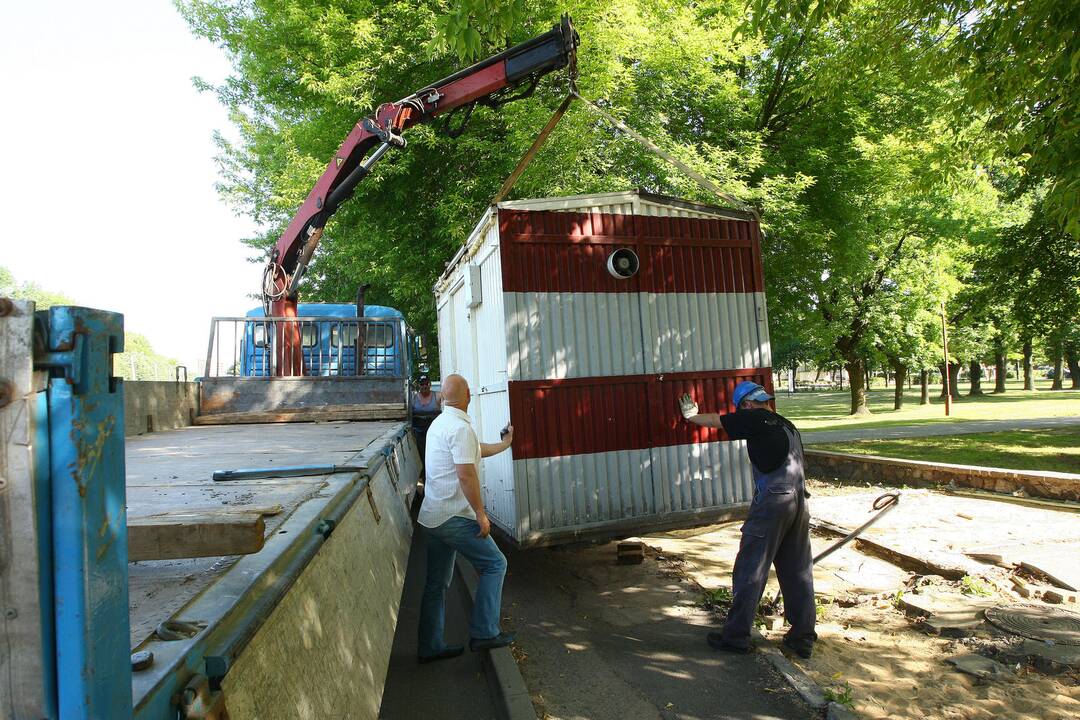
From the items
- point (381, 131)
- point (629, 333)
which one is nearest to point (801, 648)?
point (629, 333)

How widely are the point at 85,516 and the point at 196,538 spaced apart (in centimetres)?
70

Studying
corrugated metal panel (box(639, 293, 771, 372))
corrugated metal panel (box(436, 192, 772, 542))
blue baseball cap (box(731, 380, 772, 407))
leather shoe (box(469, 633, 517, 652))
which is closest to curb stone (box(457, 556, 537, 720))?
leather shoe (box(469, 633, 517, 652))

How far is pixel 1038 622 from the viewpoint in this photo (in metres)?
4.48

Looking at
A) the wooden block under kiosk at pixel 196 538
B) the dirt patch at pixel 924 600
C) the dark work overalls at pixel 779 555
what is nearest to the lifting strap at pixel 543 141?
the dark work overalls at pixel 779 555

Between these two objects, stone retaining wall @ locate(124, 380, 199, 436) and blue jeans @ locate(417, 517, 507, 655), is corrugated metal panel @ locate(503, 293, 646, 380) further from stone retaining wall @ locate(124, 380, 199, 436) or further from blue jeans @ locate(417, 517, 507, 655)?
stone retaining wall @ locate(124, 380, 199, 436)

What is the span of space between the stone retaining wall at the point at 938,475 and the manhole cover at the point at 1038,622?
4202 millimetres

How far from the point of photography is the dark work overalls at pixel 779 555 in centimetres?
437

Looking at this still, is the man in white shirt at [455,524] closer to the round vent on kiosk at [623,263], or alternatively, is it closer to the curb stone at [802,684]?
the curb stone at [802,684]

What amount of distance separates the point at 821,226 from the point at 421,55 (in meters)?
8.43

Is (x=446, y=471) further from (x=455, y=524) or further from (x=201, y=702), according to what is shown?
(x=201, y=702)

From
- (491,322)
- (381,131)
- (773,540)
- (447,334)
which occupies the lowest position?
(773,540)

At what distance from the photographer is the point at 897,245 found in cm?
2008

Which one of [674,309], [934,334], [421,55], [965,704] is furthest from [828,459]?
[934,334]

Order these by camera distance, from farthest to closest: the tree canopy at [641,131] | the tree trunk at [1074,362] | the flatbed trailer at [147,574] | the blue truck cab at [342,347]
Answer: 1. the tree trunk at [1074,362]
2. the tree canopy at [641,131]
3. the blue truck cab at [342,347]
4. the flatbed trailer at [147,574]
